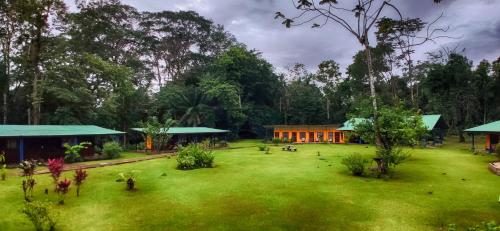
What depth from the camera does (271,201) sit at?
11.8 m

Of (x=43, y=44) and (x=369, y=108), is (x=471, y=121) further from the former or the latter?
(x=43, y=44)

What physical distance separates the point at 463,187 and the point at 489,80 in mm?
41528

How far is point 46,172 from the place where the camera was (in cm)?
1773

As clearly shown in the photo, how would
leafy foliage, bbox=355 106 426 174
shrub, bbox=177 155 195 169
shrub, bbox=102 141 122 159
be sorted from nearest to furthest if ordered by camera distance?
leafy foliage, bbox=355 106 426 174 < shrub, bbox=177 155 195 169 < shrub, bbox=102 141 122 159

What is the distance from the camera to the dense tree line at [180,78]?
3119 cm

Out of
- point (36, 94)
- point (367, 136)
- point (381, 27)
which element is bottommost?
point (367, 136)

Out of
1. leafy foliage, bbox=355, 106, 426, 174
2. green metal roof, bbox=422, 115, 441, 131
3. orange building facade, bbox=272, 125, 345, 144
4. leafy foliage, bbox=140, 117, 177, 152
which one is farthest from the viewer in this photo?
orange building facade, bbox=272, 125, 345, 144

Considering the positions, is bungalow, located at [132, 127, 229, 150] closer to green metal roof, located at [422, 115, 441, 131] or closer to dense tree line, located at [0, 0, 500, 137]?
dense tree line, located at [0, 0, 500, 137]

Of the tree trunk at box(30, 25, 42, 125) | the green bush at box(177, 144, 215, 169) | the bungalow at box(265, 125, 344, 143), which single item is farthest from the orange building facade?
the tree trunk at box(30, 25, 42, 125)

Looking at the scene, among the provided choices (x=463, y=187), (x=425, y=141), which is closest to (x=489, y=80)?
(x=425, y=141)

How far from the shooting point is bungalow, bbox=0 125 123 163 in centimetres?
2108

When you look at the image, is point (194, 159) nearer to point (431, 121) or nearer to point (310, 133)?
point (431, 121)

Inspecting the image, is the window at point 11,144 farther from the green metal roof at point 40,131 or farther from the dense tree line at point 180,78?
the dense tree line at point 180,78

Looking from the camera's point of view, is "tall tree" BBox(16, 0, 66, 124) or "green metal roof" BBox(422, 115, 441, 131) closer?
"tall tree" BBox(16, 0, 66, 124)
